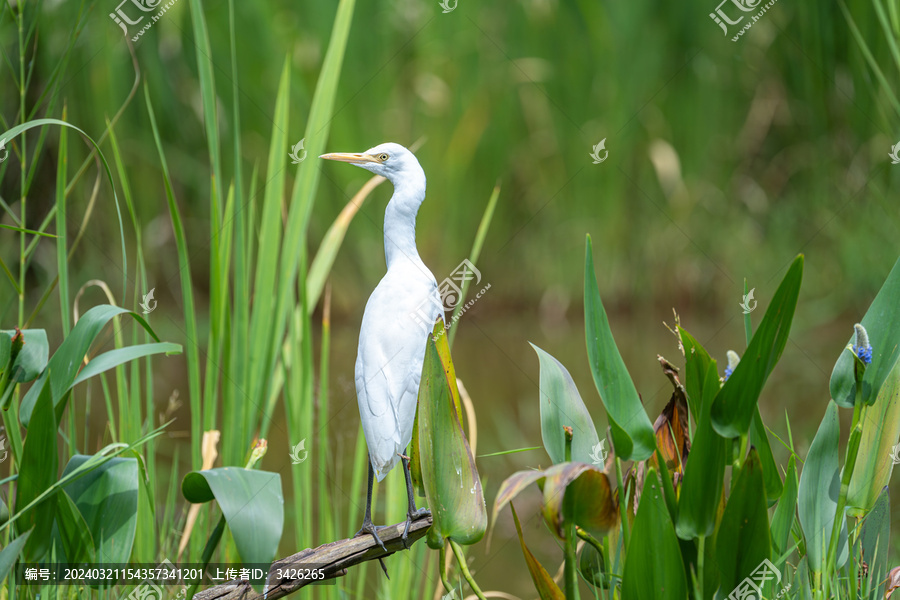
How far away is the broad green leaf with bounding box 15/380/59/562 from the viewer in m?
0.70

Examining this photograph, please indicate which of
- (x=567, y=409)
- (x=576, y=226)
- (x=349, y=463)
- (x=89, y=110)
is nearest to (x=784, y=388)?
(x=576, y=226)

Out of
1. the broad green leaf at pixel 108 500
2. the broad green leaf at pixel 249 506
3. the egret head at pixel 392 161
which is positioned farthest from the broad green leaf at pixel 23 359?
the egret head at pixel 392 161

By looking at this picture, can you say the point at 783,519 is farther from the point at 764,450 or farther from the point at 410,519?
the point at 410,519

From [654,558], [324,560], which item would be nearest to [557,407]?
[654,558]

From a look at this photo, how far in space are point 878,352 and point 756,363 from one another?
176mm

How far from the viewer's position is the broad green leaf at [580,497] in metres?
0.64

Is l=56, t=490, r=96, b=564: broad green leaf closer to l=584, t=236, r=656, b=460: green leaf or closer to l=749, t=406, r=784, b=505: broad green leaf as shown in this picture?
l=584, t=236, r=656, b=460: green leaf

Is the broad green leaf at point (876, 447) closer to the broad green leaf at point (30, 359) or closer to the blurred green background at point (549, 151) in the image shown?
the broad green leaf at point (30, 359)

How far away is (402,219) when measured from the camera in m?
0.81

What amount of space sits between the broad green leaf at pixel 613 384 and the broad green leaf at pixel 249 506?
0.33 m

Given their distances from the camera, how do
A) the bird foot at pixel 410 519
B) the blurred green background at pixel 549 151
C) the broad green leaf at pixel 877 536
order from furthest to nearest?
the blurred green background at pixel 549 151 → the broad green leaf at pixel 877 536 → the bird foot at pixel 410 519

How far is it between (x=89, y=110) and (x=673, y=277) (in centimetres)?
264

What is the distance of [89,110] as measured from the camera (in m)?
3.02

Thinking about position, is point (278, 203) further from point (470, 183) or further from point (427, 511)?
point (470, 183)
